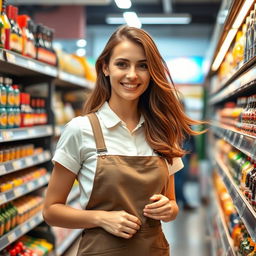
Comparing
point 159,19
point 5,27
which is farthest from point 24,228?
point 159,19

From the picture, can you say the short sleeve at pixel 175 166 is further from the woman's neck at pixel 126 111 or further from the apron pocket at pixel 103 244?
the apron pocket at pixel 103 244

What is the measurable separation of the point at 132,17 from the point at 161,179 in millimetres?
8926

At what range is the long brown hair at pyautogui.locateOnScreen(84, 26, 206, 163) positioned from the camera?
82.1 inches

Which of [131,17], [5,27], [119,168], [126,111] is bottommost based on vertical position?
[119,168]

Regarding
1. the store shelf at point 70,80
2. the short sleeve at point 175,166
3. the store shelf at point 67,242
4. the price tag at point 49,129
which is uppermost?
the store shelf at point 70,80

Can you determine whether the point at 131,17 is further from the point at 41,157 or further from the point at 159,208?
the point at 159,208

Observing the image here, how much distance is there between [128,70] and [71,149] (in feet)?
1.42

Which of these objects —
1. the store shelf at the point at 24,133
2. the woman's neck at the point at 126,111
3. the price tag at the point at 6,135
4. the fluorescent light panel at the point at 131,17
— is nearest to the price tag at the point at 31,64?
the store shelf at the point at 24,133

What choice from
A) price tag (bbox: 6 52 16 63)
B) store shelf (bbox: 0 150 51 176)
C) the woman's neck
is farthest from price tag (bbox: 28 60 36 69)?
the woman's neck

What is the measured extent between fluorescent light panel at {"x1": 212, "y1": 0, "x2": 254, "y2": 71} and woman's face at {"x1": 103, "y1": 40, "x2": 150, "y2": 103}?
985mm

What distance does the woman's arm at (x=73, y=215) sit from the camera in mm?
1874

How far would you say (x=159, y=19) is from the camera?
11.4 m

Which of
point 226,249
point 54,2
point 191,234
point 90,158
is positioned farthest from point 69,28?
point 90,158

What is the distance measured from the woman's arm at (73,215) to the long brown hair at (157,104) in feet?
1.20
